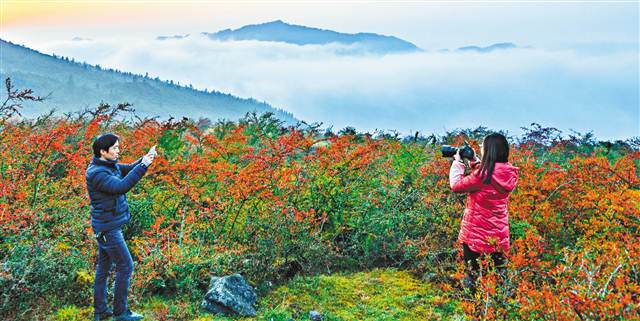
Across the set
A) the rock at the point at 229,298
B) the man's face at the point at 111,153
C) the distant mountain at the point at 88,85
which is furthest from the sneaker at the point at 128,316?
the distant mountain at the point at 88,85

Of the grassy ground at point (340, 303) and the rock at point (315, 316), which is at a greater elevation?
the grassy ground at point (340, 303)

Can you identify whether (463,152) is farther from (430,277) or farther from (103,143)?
(103,143)

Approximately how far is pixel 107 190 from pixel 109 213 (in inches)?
9.8

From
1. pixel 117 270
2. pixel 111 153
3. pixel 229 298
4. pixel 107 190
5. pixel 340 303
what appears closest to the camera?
pixel 107 190

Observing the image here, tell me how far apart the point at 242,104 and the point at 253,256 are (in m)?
158

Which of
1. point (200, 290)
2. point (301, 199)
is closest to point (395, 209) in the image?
point (301, 199)

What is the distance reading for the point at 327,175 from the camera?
572cm

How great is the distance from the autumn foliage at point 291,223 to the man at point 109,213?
379 millimetres

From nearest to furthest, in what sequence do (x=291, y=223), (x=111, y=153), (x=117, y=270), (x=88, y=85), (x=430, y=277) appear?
1. (x=111, y=153)
2. (x=117, y=270)
3. (x=291, y=223)
4. (x=430, y=277)
5. (x=88, y=85)

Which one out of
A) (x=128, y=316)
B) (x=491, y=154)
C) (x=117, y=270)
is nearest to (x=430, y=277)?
(x=491, y=154)

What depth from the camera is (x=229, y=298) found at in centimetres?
420

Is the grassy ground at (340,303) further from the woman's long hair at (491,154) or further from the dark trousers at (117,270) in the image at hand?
the woman's long hair at (491,154)

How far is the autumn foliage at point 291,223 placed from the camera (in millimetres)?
4254

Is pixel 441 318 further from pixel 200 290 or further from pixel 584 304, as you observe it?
pixel 200 290
